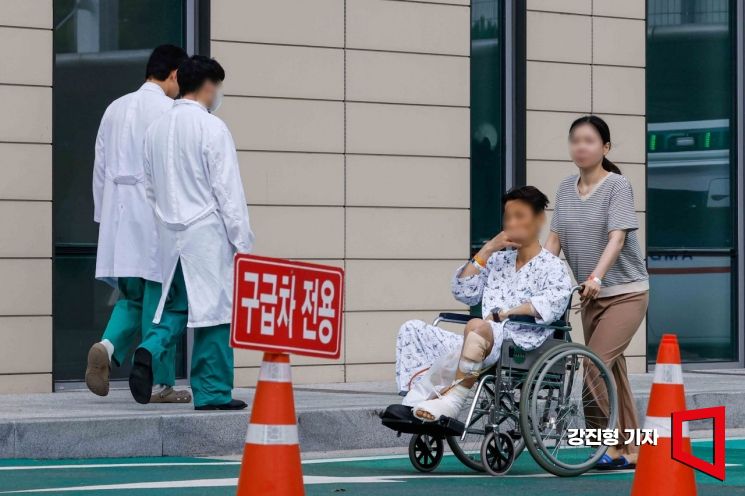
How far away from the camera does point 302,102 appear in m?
11.6

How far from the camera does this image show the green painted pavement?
21.5 ft

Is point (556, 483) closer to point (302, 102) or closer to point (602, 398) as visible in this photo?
point (602, 398)

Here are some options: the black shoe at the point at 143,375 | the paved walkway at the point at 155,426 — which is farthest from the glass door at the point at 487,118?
the black shoe at the point at 143,375

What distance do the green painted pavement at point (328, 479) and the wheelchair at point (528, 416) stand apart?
9 centimetres

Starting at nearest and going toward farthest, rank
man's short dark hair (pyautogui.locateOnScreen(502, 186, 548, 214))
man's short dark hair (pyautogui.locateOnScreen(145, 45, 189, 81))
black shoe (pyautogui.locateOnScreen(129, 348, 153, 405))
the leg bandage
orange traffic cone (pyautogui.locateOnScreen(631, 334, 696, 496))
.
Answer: orange traffic cone (pyautogui.locateOnScreen(631, 334, 696, 496))
the leg bandage
man's short dark hair (pyautogui.locateOnScreen(502, 186, 548, 214))
black shoe (pyautogui.locateOnScreen(129, 348, 153, 405))
man's short dark hair (pyautogui.locateOnScreen(145, 45, 189, 81))

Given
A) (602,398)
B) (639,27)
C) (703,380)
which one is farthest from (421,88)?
(602,398)

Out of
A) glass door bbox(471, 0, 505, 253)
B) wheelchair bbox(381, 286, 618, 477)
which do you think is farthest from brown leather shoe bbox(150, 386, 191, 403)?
glass door bbox(471, 0, 505, 253)

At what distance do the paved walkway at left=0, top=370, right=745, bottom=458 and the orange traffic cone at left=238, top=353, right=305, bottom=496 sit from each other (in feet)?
10.2

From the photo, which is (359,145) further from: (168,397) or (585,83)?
(168,397)

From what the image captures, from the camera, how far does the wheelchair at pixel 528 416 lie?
23.6 feet

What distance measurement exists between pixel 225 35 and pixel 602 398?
15.6 feet

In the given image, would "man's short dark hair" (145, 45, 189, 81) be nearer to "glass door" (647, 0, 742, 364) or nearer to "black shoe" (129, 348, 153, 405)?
"black shoe" (129, 348, 153, 405)

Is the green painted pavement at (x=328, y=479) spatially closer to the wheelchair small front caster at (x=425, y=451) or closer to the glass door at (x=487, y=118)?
the wheelchair small front caster at (x=425, y=451)

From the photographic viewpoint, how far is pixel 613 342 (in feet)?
25.4
